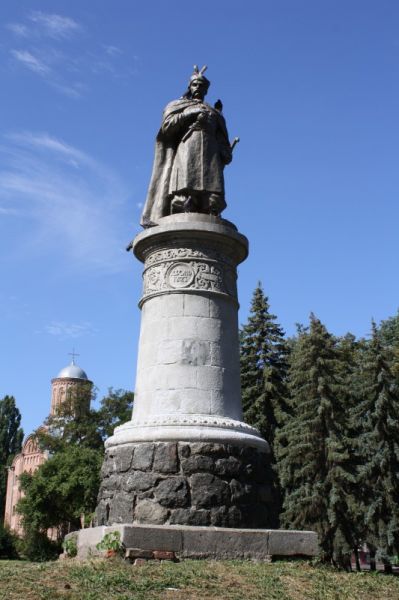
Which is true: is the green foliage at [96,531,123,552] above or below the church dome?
below

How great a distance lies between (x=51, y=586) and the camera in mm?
5453

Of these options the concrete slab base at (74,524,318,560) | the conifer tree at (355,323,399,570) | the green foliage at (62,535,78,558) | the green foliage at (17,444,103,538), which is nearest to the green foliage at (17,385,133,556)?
the green foliage at (17,444,103,538)

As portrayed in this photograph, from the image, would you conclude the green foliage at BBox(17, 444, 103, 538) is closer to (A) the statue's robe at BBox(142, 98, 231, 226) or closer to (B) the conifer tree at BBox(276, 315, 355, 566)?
(B) the conifer tree at BBox(276, 315, 355, 566)

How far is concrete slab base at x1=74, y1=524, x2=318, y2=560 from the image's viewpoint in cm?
671

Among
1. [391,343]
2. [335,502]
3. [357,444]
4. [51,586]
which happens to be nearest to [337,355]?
[357,444]

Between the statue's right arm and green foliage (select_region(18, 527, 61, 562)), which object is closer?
the statue's right arm

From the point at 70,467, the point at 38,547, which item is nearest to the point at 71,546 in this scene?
the point at 70,467

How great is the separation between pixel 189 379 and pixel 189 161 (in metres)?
3.31

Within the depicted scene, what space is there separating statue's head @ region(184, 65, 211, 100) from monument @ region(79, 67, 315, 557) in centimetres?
2

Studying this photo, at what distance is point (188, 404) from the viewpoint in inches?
327

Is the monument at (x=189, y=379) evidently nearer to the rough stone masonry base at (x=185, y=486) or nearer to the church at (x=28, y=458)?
the rough stone masonry base at (x=185, y=486)

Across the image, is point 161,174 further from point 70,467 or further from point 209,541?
point 70,467

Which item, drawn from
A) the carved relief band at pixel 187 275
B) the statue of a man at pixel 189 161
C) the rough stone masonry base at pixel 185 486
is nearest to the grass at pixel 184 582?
the rough stone masonry base at pixel 185 486

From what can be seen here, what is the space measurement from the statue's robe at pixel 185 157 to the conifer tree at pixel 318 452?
53.2 ft
